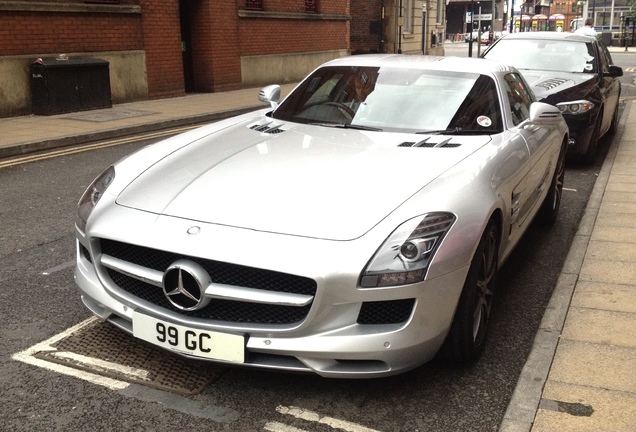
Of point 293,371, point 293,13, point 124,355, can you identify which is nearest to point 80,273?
point 124,355

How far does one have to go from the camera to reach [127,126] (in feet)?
36.5

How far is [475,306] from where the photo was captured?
3178mm

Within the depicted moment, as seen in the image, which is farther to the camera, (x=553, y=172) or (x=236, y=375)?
(x=553, y=172)

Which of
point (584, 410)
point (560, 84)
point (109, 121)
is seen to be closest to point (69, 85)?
point (109, 121)

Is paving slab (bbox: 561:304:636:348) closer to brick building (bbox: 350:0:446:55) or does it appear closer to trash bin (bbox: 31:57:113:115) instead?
trash bin (bbox: 31:57:113:115)

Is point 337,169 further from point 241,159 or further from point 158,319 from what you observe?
point 158,319

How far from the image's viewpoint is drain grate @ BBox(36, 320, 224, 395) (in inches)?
119

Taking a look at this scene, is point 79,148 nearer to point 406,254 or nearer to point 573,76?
point 573,76

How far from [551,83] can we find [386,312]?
6.64 meters

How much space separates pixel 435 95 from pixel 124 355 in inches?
97.7

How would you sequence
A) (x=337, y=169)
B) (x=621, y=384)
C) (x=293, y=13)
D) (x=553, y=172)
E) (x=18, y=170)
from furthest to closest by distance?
(x=293, y=13)
(x=18, y=170)
(x=553, y=172)
(x=337, y=169)
(x=621, y=384)

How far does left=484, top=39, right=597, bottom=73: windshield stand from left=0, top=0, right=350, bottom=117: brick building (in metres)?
8.31

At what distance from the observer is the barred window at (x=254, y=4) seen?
18956mm

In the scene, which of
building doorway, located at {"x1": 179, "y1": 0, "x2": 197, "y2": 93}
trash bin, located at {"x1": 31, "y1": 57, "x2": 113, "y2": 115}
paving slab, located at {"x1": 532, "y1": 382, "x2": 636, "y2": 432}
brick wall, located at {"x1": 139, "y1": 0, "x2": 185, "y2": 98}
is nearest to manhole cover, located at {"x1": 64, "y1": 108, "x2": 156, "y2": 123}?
trash bin, located at {"x1": 31, "y1": 57, "x2": 113, "y2": 115}
